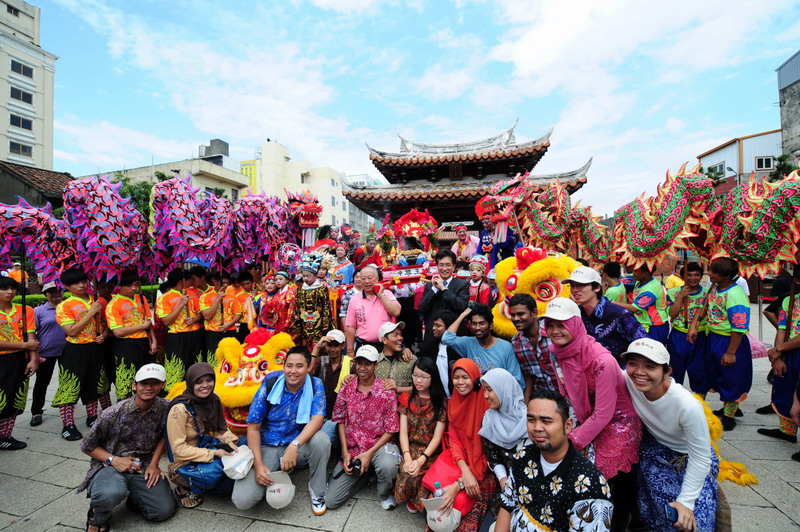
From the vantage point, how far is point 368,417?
301 cm

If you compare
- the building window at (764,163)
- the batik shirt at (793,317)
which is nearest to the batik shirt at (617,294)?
the batik shirt at (793,317)

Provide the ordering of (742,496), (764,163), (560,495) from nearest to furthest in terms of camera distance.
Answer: (560,495) < (742,496) < (764,163)

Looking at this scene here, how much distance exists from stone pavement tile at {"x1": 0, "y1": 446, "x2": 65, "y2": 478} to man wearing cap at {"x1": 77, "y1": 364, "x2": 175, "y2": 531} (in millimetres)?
1213

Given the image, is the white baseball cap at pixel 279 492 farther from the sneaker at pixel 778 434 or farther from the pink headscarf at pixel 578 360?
the sneaker at pixel 778 434

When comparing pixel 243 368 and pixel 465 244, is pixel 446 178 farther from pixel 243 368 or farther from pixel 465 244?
pixel 243 368

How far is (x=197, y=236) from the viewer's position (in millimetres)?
4453

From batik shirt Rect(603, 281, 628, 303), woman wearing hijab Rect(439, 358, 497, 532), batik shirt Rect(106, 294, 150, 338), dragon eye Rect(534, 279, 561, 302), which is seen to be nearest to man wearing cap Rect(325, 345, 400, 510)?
woman wearing hijab Rect(439, 358, 497, 532)

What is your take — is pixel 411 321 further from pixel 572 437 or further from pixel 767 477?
pixel 767 477

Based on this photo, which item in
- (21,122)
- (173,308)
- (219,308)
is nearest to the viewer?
(173,308)

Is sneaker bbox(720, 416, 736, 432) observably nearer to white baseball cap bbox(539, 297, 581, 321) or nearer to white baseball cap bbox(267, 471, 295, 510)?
white baseball cap bbox(539, 297, 581, 321)

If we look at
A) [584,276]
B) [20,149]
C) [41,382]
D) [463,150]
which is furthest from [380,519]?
[20,149]

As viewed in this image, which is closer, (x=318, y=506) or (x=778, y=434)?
(x=318, y=506)

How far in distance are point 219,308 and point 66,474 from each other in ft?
7.15

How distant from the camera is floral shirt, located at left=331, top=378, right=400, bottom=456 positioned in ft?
9.78
